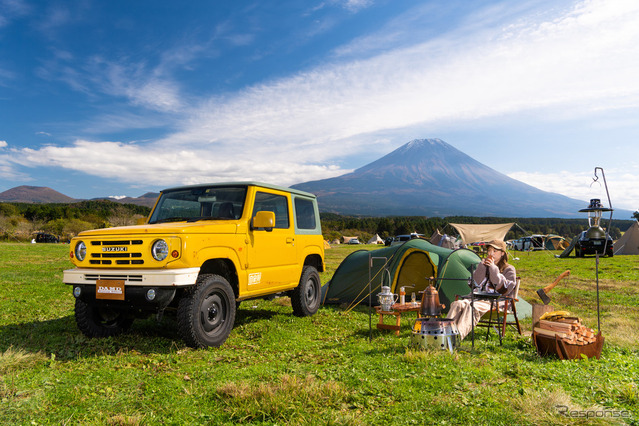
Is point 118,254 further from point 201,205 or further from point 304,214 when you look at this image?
point 304,214

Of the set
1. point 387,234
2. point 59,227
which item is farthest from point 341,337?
point 387,234

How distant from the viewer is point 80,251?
6.30 meters

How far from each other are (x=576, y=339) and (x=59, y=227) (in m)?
77.0

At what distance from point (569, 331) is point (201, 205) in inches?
230

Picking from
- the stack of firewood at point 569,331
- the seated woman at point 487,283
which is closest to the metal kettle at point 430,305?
the seated woman at point 487,283

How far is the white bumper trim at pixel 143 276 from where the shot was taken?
18.2 ft

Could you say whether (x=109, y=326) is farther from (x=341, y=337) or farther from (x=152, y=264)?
(x=341, y=337)

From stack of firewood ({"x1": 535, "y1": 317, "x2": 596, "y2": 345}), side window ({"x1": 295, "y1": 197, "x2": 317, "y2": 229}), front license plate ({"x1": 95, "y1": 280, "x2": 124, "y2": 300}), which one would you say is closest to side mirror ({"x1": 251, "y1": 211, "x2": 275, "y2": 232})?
side window ({"x1": 295, "y1": 197, "x2": 317, "y2": 229})

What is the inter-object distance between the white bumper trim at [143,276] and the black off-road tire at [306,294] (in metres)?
3.17

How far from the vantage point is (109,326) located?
689cm

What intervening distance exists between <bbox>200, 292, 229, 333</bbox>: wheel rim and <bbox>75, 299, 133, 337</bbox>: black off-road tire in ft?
4.94

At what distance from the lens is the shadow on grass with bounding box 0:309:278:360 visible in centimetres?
610

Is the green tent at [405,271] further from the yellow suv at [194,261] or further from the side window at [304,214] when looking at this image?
the yellow suv at [194,261]

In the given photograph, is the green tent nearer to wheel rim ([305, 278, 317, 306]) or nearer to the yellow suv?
wheel rim ([305, 278, 317, 306])
